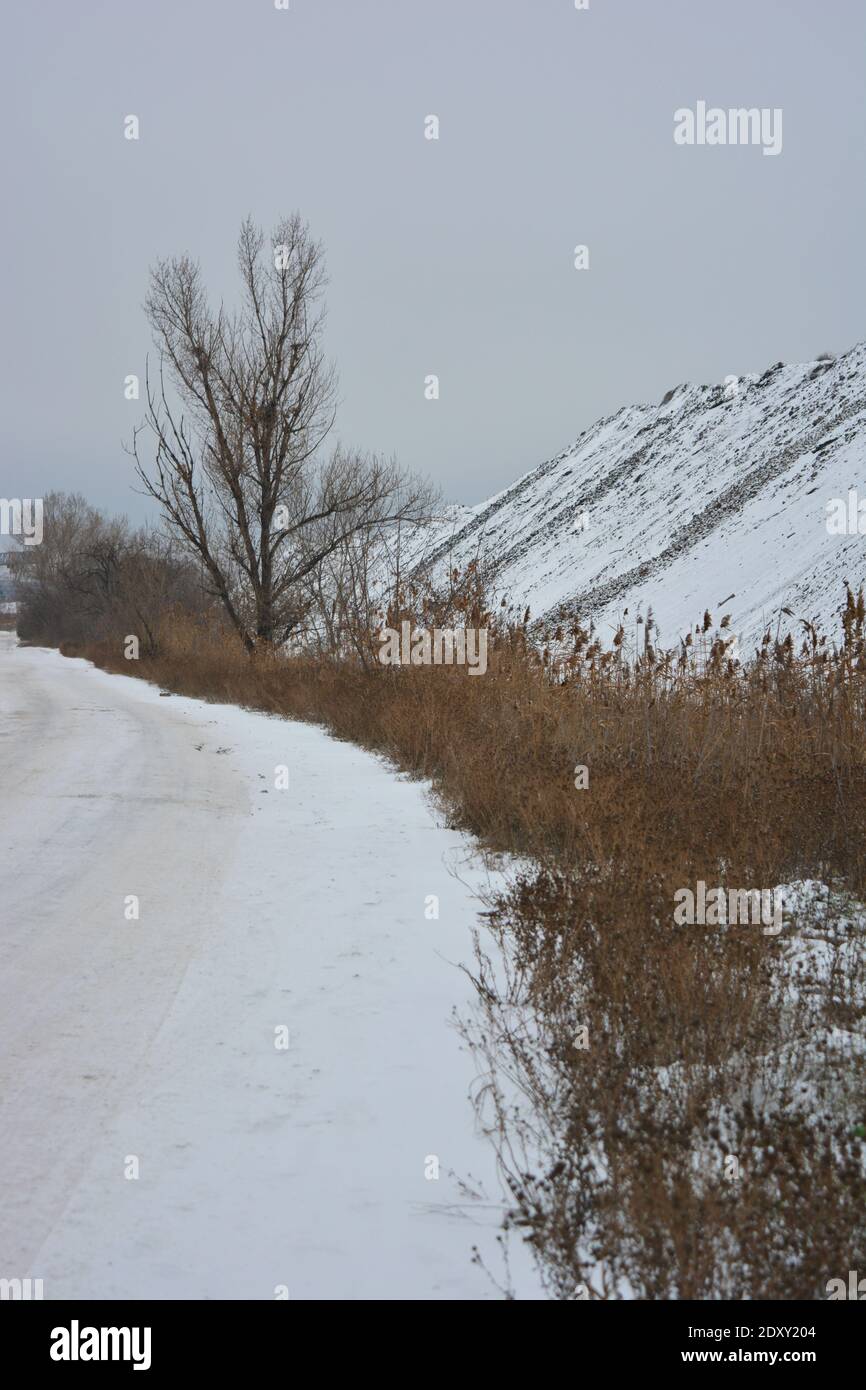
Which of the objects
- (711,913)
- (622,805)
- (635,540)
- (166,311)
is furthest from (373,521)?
(635,540)

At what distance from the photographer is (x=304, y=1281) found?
2.33 m

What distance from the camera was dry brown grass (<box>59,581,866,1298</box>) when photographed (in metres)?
2.30

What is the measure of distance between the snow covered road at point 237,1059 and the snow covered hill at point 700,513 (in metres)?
13.2

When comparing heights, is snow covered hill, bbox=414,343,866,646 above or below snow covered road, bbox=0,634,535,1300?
above

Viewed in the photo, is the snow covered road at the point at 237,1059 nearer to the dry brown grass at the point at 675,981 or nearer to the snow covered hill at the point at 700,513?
the dry brown grass at the point at 675,981

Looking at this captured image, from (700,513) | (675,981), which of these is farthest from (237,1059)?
(700,513)

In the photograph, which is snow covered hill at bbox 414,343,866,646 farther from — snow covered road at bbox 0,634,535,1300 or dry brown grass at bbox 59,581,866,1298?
snow covered road at bbox 0,634,535,1300

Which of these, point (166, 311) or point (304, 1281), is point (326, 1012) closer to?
point (304, 1281)

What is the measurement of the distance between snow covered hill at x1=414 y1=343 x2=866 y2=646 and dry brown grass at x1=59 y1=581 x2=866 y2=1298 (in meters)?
12.0

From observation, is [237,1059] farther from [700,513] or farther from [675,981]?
[700,513]

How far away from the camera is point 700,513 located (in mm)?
41219

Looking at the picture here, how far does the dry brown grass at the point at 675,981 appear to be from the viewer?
2.30 metres

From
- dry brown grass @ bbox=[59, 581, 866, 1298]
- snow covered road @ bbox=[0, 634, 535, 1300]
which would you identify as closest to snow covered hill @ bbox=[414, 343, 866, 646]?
dry brown grass @ bbox=[59, 581, 866, 1298]

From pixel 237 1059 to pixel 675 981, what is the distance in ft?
5.37
